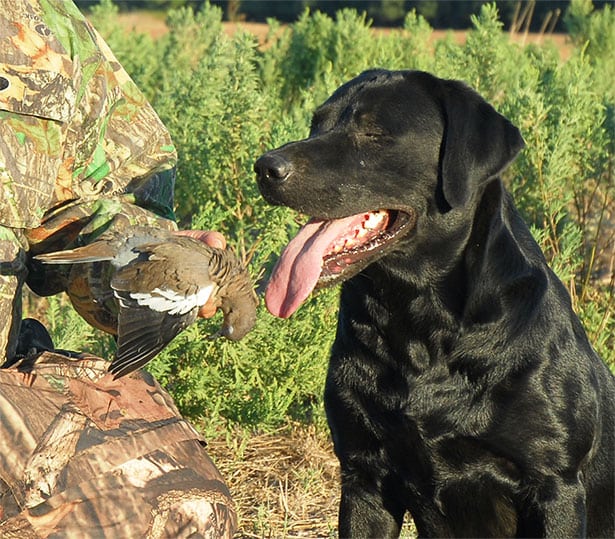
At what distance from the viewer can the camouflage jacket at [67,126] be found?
3092mm

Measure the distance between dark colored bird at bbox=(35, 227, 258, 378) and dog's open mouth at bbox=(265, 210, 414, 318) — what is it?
151 millimetres

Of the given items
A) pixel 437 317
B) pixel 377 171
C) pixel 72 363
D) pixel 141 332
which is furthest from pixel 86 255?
pixel 437 317

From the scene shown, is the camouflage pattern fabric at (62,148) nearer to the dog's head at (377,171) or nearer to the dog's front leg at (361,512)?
the dog's head at (377,171)

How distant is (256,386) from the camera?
4.77 meters

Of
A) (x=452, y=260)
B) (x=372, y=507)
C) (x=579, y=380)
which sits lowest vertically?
(x=372, y=507)

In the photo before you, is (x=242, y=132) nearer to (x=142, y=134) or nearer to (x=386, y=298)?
(x=142, y=134)

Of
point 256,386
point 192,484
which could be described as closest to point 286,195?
point 192,484

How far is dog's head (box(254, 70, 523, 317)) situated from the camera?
3049 millimetres

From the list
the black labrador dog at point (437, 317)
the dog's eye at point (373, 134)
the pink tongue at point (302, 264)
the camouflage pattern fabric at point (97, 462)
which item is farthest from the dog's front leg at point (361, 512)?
the dog's eye at point (373, 134)

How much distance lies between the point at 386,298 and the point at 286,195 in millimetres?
441

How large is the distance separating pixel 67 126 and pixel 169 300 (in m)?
0.79

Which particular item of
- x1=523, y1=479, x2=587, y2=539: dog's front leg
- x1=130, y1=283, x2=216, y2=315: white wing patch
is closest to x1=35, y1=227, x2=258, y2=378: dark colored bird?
x1=130, y1=283, x2=216, y2=315: white wing patch

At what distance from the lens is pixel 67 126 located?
10.6 feet

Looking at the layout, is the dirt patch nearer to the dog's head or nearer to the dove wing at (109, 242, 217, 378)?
the dog's head
